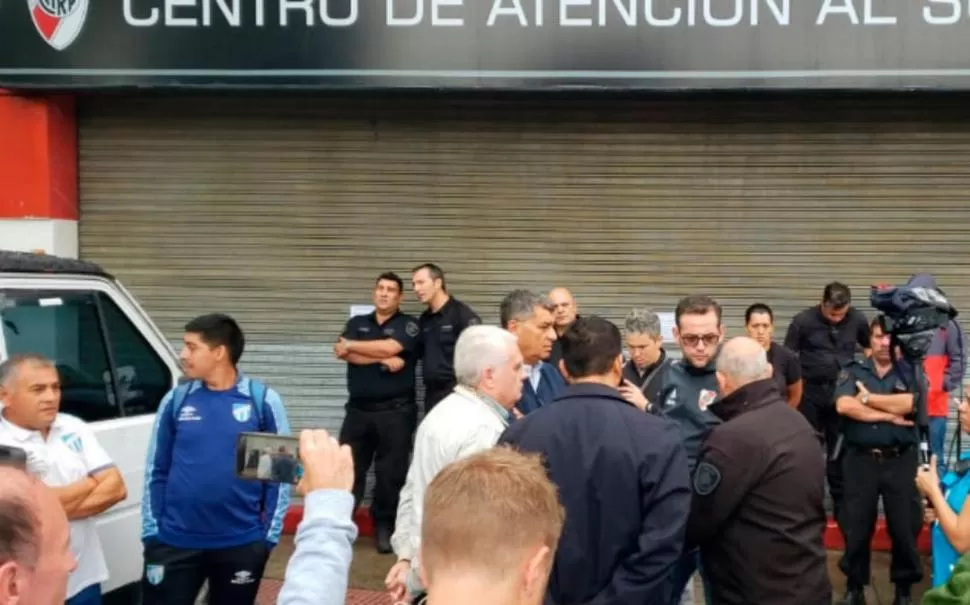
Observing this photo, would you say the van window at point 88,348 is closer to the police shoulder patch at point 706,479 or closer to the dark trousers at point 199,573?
the dark trousers at point 199,573

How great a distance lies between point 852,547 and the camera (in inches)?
266

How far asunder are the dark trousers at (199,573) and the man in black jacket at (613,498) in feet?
5.09

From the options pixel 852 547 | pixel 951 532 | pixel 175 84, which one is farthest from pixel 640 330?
pixel 175 84

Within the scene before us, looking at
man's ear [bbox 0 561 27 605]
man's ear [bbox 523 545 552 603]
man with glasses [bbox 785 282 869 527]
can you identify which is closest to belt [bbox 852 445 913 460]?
man with glasses [bbox 785 282 869 527]

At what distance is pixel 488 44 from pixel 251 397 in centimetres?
414

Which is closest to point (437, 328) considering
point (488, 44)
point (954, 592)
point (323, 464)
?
point (488, 44)

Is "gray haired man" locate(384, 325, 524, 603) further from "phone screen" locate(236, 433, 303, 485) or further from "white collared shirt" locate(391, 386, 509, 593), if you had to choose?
"phone screen" locate(236, 433, 303, 485)


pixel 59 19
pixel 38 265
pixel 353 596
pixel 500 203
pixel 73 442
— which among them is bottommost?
A: pixel 353 596

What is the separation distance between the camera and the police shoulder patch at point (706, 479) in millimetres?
3951

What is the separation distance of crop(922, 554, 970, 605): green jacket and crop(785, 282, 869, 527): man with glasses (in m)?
5.02

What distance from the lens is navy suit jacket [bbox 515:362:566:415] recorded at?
5469mm

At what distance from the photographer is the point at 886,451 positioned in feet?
21.7

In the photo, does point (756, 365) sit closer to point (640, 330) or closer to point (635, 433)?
point (635, 433)

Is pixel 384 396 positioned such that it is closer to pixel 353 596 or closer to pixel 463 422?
pixel 353 596
